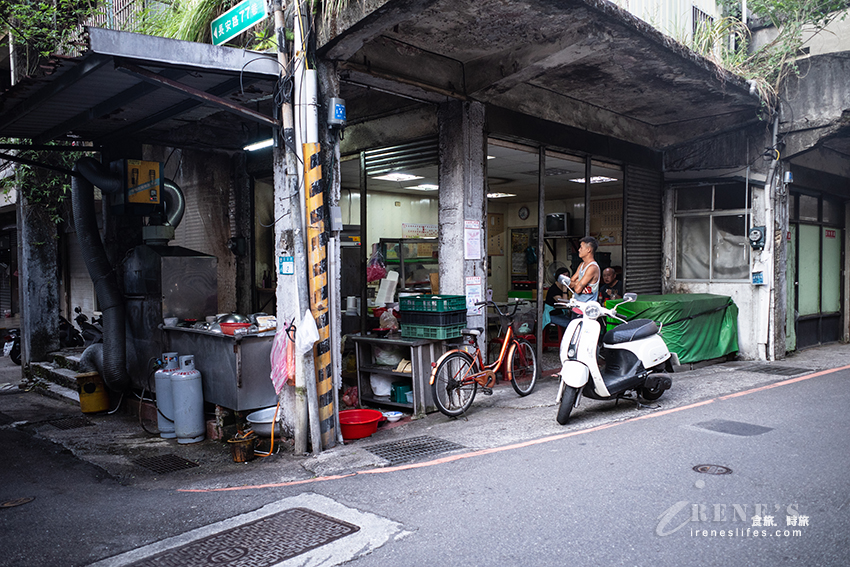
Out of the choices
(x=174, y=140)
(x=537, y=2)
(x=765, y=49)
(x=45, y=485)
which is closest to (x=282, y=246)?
(x=45, y=485)

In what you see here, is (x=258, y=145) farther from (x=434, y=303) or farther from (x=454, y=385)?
(x=454, y=385)

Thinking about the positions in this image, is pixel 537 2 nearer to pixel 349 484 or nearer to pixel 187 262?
pixel 349 484

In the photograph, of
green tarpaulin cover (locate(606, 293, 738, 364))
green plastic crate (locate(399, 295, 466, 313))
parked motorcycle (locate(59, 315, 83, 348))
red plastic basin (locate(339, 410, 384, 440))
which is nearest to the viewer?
red plastic basin (locate(339, 410, 384, 440))

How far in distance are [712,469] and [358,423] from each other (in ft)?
12.1

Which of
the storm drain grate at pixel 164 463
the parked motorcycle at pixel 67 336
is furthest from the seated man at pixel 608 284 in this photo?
the parked motorcycle at pixel 67 336

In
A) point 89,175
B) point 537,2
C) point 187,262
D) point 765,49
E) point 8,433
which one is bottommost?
point 8,433

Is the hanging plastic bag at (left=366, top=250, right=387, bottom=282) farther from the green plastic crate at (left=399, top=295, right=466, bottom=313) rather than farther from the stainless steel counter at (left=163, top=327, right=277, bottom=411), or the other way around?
the stainless steel counter at (left=163, top=327, right=277, bottom=411)

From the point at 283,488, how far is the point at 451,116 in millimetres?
5556

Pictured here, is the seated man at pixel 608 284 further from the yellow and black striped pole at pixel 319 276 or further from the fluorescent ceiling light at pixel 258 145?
the fluorescent ceiling light at pixel 258 145

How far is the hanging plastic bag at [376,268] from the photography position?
10.4 meters

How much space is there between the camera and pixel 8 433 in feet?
27.1

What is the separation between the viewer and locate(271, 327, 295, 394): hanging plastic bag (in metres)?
6.52

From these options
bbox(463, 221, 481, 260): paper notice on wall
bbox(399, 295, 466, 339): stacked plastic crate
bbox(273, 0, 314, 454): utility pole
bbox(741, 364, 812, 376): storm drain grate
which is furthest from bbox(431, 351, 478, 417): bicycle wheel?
bbox(741, 364, 812, 376): storm drain grate

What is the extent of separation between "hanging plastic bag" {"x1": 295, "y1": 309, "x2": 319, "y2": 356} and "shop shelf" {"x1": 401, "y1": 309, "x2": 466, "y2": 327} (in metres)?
1.83
